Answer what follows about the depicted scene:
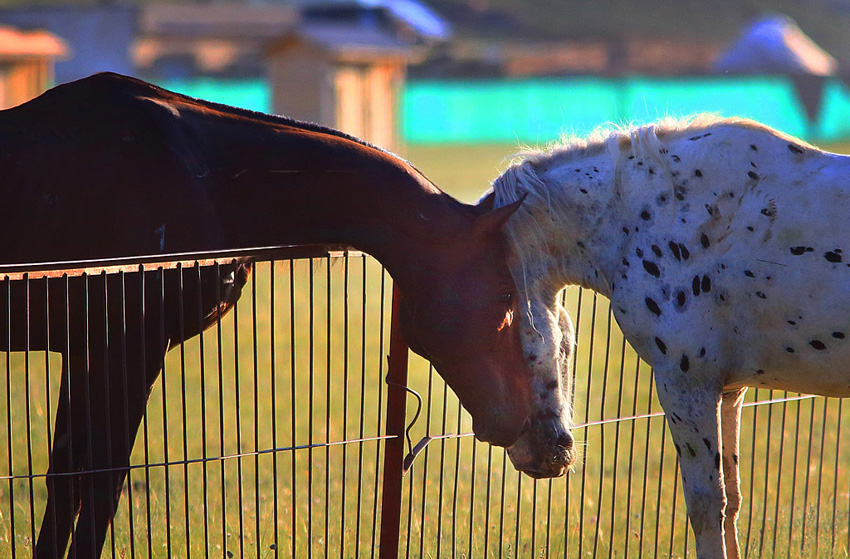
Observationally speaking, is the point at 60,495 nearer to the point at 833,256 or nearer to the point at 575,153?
the point at 575,153

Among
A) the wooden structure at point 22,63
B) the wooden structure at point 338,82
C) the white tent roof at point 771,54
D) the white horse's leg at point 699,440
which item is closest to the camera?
the white horse's leg at point 699,440

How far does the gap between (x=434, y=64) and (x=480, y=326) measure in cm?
4109

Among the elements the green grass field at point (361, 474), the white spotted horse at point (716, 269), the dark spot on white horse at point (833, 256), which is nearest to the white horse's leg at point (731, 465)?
the white spotted horse at point (716, 269)

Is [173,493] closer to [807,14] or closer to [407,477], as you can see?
[407,477]

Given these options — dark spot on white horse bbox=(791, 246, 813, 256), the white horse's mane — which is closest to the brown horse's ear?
the white horse's mane

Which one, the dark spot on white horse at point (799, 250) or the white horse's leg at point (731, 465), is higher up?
the dark spot on white horse at point (799, 250)

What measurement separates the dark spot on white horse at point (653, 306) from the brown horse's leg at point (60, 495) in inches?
76.0

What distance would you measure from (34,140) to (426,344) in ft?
4.99

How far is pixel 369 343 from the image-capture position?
372 inches

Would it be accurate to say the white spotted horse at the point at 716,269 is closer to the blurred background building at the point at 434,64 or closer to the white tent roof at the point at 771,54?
the blurred background building at the point at 434,64

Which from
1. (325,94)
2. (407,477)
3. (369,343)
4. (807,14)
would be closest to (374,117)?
(325,94)

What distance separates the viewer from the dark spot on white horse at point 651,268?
3.38 meters

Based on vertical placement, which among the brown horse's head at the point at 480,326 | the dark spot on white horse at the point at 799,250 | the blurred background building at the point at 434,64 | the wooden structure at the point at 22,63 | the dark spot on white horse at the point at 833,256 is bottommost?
the brown horse's head at the point at 480,326

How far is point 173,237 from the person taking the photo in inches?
136
